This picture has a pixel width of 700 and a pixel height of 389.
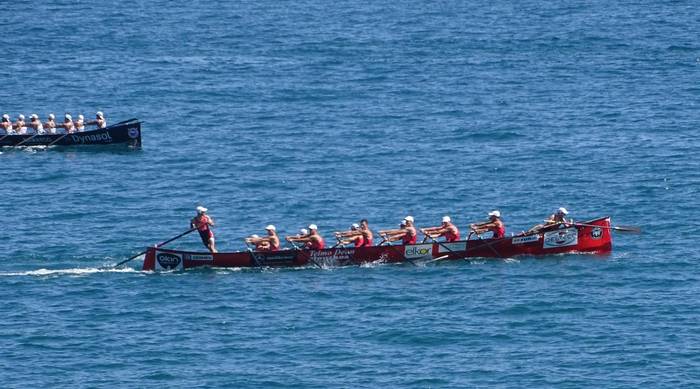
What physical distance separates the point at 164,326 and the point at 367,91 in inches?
1926

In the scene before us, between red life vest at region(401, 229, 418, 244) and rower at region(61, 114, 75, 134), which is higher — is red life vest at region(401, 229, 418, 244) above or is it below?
below

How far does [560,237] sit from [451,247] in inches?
190

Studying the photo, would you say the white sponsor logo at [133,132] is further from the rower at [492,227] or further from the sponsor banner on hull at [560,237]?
the sponsor banner on hull at [560,237]

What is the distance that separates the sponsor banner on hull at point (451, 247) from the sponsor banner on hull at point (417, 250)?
487 mm

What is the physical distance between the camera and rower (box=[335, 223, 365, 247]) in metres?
76.2

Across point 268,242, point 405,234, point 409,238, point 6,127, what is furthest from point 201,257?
point 6,127

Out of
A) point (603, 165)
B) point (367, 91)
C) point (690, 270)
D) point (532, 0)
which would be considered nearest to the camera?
point (690, 270)

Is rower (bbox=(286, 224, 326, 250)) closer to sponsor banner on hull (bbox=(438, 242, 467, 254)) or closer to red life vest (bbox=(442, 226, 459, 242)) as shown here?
sponsor banner on hull (bbox=(438, 242, 467, 254))

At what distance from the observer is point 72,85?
120 meters

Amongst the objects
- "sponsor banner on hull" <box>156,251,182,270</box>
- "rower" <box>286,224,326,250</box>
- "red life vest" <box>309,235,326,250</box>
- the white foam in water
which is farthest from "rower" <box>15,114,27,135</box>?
"red life vest" <box>309,235,326,250</box>

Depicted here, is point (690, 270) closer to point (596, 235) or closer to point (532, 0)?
point (596, 235)

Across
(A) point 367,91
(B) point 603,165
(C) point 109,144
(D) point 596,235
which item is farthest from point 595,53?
(D) point 596,235

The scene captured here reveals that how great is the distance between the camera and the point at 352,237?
76312 millimetres

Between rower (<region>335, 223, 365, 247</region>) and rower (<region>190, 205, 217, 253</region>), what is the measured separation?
218 inches
